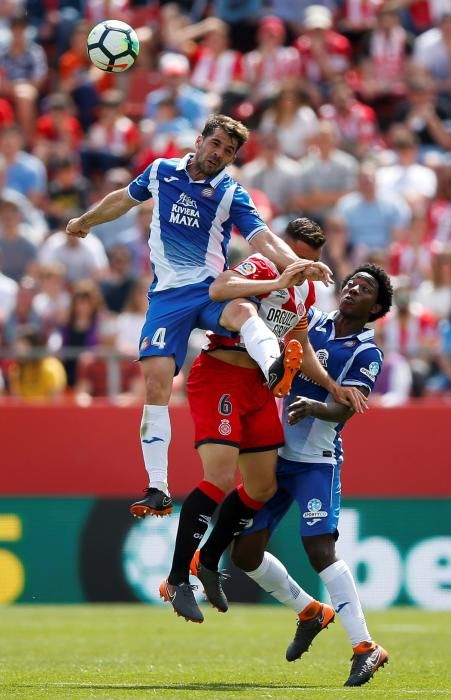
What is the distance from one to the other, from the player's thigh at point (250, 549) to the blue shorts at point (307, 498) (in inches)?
1.6

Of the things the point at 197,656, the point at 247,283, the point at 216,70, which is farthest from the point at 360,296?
the point at 216,70

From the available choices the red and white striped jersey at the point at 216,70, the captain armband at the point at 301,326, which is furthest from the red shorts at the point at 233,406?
the red and white striped jersey at the point at 216,70

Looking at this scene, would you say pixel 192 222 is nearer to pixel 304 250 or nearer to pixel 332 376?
pixel 304 250

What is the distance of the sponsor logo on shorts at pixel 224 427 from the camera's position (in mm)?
9336

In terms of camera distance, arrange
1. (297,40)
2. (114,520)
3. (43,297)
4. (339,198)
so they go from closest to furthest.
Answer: (114,520) < (43,297) < (339,198) < (297,40)

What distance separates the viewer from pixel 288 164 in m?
18.7

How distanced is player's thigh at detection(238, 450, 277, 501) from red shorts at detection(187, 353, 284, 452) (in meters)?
0.05

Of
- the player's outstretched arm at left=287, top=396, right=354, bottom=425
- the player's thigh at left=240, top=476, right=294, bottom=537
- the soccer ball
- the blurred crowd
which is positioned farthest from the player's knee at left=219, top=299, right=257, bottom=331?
the blurred crowd

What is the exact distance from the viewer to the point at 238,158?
1973cm

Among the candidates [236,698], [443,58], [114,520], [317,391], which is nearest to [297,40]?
[443,58]

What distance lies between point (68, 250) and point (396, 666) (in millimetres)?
8700

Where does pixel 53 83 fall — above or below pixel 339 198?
above

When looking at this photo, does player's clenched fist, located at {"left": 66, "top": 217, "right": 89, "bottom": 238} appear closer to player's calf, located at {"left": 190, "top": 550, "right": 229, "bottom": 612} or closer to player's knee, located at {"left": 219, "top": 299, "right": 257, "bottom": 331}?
player's knee, located at {"left": 219, "top": 299, "right": 257, "bottom": 331}

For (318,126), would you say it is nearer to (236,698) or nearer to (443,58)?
(443,58)
